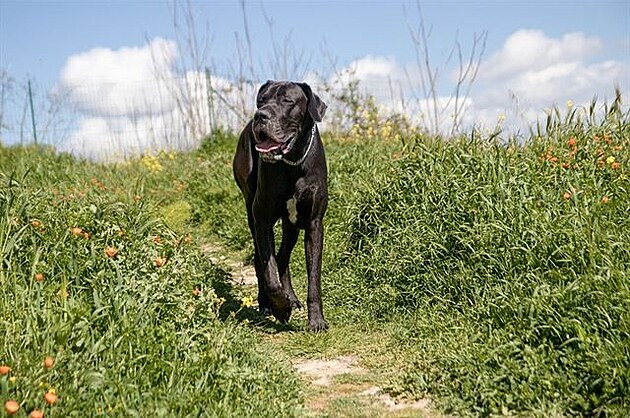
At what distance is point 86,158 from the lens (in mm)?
12234

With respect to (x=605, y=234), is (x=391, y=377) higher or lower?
lower

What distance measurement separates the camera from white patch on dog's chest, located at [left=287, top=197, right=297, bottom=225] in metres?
4.73

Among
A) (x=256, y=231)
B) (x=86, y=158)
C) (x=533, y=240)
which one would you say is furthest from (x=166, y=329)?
(x=86, y=158)

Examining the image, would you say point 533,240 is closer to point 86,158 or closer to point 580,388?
point 580,388

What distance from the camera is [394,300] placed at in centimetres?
467

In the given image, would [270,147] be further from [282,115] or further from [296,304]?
[296,304]

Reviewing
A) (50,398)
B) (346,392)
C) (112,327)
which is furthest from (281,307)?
(50,398)

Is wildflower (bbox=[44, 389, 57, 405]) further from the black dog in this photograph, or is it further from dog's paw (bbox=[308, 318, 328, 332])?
dog's paw (bbox=[308, 318, 328, 332])

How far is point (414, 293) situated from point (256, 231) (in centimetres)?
113

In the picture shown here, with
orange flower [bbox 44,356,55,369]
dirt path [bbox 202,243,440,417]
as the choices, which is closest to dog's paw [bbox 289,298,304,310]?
dirt path [bbox 202,243,440,417]

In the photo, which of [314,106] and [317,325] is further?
[314,106]

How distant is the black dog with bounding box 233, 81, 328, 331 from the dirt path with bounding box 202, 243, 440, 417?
1.15ft

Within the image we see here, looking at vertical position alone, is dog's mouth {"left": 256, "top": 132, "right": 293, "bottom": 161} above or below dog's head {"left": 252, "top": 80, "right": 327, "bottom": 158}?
below

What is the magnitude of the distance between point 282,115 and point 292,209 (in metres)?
0.65
